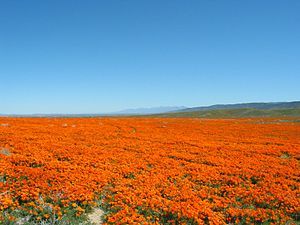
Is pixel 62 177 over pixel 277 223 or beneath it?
over

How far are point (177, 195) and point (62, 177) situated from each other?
5.25 metres

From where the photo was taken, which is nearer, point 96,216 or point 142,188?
point 96,216

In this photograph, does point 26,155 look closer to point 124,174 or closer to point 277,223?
point 124,174

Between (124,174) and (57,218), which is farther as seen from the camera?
(124,174)

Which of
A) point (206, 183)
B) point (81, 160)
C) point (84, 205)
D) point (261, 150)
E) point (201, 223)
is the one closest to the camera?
point (201, 223)

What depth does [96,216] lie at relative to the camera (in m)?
9.10

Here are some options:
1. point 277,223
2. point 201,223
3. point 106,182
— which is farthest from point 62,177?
point 277,223

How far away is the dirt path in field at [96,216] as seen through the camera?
8.72 m

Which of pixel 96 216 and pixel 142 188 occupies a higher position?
pixel 142 188

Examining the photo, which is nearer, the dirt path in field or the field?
the dirt path in field

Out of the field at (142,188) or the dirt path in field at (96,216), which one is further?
the field at (142,188)

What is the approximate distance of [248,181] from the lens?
13.3 meters

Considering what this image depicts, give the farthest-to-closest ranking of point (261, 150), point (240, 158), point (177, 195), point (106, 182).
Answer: point (261, 150), point (240, 158), point (106, 182), point (177, 195)

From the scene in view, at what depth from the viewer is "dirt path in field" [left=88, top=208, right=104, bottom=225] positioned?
→ 872cm
